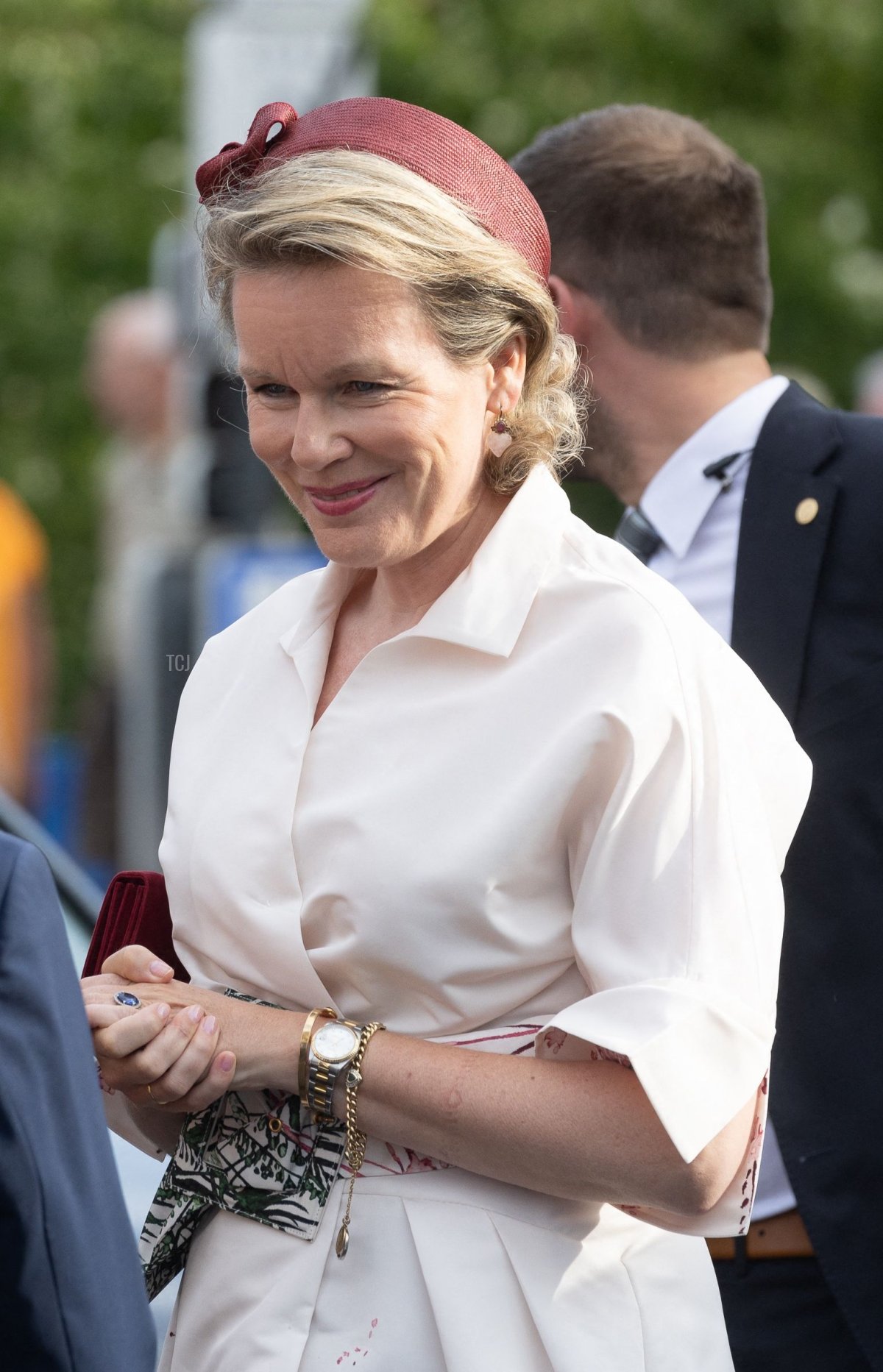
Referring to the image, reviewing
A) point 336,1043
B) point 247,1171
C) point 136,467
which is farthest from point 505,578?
point 136,467

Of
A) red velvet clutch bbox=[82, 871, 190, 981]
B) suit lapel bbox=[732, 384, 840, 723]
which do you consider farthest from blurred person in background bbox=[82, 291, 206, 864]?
red velvet clutch bbox=[82, 871, 190, 981]

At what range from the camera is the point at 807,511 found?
107 inches

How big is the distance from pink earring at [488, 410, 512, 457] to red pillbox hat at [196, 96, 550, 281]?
175mm

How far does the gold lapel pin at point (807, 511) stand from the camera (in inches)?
107

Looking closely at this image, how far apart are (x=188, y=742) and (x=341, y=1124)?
1.69 ft

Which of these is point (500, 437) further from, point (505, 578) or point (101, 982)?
point (101, 982)

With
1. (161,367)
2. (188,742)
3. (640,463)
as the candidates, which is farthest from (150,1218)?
(161,367)

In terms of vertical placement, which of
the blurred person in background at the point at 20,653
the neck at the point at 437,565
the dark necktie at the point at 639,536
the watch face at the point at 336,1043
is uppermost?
the neck at the point at 437,565

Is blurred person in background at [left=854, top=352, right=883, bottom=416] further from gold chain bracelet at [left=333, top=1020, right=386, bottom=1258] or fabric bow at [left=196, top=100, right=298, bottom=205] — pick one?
gold chain bracelet at [left=333, top=1020, right=386, bottom=1258]

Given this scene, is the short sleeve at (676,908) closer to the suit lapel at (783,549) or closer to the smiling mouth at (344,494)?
the smiling mouth at (344,494)

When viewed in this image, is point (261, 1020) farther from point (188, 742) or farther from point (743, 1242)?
point (743, 1242)

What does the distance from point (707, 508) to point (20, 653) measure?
5.01 metres

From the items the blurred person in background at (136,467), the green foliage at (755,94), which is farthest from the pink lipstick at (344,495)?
the green foliage at (755,94)

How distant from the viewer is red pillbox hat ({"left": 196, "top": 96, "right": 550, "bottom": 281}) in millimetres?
1991
